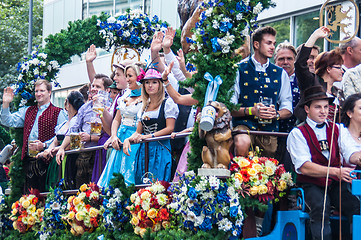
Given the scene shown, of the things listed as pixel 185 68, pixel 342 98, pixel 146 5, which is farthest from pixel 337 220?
pixel 146 5

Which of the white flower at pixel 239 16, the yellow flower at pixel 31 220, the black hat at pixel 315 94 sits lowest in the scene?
the yellow flower at pixel 31 220

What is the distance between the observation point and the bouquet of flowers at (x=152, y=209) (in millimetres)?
7137

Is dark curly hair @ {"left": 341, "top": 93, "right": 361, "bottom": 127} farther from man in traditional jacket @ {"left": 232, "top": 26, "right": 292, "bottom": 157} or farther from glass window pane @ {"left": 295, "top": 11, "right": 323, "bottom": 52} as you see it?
glass window pane @ {"left": 295, "top": 11, "right": 323, "bottom": 52}

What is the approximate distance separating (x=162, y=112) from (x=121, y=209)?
1323 mm

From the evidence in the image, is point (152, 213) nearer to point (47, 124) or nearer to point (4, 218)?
point (47, 124)

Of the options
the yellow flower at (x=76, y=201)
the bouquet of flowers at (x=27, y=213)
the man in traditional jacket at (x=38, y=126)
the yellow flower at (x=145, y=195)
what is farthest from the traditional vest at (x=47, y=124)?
the yellow flower at (x=145, y=195)

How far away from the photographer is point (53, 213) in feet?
30.9

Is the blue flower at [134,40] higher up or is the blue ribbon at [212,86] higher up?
the blue flower at [134,40]

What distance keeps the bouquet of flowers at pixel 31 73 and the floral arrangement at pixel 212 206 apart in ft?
18.7

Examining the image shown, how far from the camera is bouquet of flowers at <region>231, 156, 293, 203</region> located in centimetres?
652

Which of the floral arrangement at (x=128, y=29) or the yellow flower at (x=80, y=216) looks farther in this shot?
the floral arrangement at (x=128, y=29)

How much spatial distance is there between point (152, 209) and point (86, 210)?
178 centimetres

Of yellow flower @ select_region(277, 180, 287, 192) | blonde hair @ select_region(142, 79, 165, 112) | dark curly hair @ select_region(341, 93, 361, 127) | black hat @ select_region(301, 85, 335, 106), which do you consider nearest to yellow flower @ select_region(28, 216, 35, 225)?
blonde hair @ select_region(142, 79, 165, 112)

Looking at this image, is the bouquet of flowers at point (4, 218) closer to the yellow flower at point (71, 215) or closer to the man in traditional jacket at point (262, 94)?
the yellow flower at point (71, 215)
